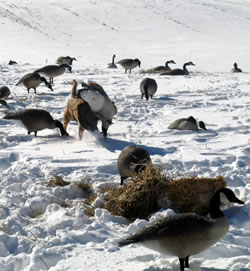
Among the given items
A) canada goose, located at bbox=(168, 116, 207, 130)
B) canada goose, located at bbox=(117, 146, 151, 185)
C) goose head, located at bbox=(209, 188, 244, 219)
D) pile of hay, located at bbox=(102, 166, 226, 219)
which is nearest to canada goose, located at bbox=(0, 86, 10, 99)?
canada goose, located at bbox=(168, 116, 207, 130)

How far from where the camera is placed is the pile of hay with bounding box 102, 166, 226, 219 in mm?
4930

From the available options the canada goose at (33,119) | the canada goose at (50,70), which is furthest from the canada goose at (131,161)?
the canada goose at (50,70)

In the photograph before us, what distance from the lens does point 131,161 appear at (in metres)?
5.82

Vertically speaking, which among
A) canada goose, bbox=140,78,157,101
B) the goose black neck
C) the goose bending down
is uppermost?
canada goose, bbox=140,78,157,101

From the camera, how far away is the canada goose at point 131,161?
18.6ft

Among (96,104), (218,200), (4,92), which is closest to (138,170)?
(218,200)

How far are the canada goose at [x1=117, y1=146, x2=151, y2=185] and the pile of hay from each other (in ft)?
1.78

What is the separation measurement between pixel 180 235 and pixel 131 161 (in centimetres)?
238

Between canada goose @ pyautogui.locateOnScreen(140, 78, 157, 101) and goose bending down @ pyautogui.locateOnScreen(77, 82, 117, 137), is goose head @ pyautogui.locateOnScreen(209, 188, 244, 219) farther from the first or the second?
canada goose @ pyautogui.locateOnScreen(140, 78, 157, 101)

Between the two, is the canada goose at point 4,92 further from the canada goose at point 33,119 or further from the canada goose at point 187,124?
the canada goose at point 187,124

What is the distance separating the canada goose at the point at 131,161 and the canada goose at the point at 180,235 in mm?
2041

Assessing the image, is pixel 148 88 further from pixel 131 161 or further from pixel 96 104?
pixel 131 161

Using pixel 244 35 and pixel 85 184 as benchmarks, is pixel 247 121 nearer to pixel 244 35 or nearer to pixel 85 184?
pixel 85 184

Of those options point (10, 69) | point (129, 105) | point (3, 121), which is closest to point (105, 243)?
point (3, 121)
